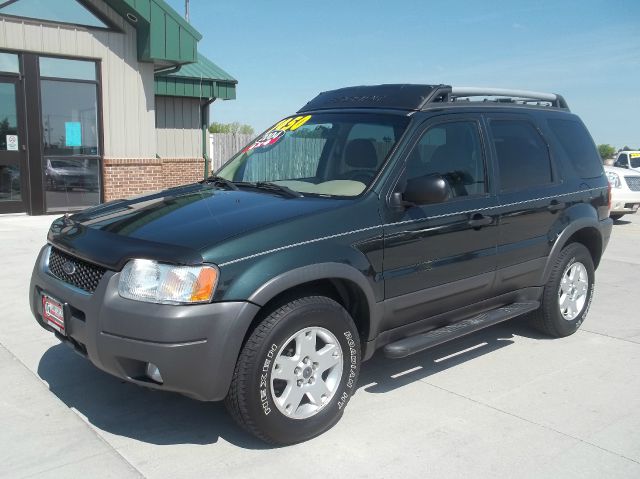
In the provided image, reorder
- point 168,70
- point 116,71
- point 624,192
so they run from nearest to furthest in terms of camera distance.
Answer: point 116,71
point 624,192
point 168,70

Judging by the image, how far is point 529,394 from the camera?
434 centimetres

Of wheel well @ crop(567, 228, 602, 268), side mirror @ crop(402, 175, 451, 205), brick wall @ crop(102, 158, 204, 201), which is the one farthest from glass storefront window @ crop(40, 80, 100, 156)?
side mirror @ crop(402, 175, 451, 205)

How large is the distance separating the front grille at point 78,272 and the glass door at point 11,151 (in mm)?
8493

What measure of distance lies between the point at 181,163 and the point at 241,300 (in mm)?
14288

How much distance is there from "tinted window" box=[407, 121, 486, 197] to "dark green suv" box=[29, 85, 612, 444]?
0.01m

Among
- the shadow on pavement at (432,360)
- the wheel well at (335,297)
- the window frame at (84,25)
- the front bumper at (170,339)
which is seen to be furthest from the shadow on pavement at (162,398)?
the window frame at (84,25)

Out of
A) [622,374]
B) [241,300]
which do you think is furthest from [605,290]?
[241,300]

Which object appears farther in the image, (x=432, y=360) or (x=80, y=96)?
(x=80, y=96)

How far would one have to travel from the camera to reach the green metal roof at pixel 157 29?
11766 mm

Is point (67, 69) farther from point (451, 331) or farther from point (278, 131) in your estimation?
point (451, 331)

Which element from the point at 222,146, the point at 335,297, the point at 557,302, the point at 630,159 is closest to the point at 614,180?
the point at 630,159

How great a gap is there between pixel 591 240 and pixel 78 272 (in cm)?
438

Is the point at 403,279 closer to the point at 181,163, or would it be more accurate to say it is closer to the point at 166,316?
the point at 166,316

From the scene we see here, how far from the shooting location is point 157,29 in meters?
11.9
